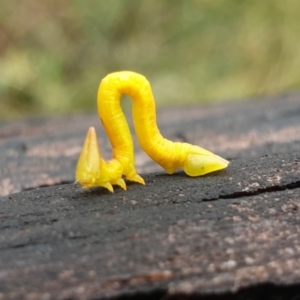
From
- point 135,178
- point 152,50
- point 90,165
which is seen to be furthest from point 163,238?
point 152,50

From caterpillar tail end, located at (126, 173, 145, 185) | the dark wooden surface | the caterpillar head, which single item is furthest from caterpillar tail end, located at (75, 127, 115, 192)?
the caterpillar head

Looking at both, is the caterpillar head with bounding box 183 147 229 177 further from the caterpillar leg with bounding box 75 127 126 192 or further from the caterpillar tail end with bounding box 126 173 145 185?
the caterpillar leg with bounding box 75 127 126 192

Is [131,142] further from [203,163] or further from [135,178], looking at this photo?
[203,163]

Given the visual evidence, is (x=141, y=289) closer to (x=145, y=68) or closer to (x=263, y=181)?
(x=263, y=181)

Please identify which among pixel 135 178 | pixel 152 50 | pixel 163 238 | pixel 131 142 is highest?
pixel 152 50

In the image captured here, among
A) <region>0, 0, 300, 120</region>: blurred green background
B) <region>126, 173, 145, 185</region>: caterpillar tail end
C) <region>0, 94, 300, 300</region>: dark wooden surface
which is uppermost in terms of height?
<region>0, 0, 300, 120</region>: blurred green background

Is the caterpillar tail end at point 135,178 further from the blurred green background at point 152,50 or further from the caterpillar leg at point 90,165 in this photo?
the blurred green background at point 152,50
